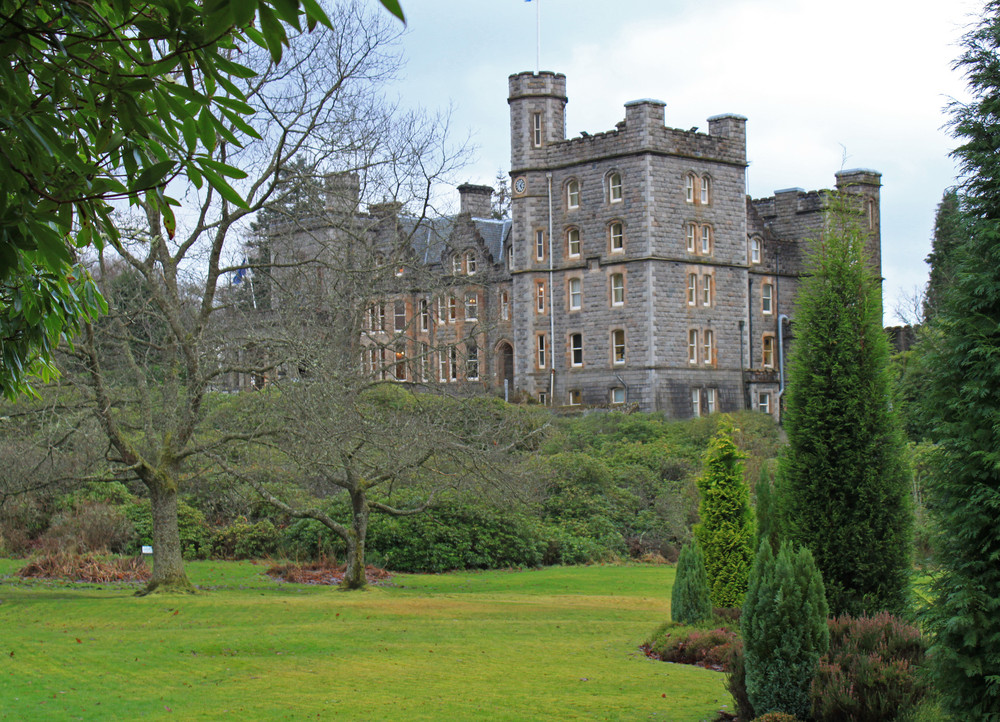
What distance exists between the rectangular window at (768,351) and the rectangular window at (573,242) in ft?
37.5

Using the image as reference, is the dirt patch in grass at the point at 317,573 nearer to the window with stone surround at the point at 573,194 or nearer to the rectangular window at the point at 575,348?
the rectangular window at the point at 575,348

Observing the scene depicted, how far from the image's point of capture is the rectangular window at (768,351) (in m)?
52.7

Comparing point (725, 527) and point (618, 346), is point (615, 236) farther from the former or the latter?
point (725, 527)

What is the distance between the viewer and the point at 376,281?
2083 cm

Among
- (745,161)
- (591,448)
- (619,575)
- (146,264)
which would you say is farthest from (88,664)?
(745,161)

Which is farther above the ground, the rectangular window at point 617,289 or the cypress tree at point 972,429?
the rectangular window at point 617,289

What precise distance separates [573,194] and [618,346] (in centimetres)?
788

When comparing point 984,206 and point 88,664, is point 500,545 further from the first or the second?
point 984,206

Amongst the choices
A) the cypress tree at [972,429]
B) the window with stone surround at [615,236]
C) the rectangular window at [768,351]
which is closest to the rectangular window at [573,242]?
the window with stone surround at [615,236]

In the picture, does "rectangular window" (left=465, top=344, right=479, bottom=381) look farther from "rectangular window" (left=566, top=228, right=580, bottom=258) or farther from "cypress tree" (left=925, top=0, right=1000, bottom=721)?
"rectangular window" (left=566, top=228, right=580, bottom=258)

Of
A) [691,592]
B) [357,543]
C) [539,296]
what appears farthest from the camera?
[539,296]

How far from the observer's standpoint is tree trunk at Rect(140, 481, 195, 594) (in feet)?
59.3

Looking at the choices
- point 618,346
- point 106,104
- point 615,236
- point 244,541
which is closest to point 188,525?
point 244,541

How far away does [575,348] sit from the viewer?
164 feet
